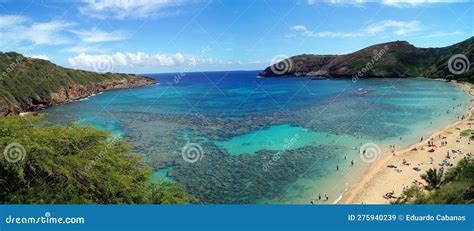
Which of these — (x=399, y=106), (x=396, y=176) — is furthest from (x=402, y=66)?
(x=396, y=176)

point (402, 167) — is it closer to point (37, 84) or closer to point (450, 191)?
point (450, 191)

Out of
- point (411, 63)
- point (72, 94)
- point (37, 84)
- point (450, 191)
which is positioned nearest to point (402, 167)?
point (450, 191)

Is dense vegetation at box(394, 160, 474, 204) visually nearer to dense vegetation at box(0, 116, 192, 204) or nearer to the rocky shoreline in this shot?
dense vegetation at box(0, 116, 192, 204)

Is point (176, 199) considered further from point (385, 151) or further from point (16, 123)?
point (385, 151)

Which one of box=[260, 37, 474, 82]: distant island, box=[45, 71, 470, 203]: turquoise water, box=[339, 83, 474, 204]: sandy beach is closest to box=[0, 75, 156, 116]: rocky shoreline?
box=[45, 71, 470, 203]: turquoise water

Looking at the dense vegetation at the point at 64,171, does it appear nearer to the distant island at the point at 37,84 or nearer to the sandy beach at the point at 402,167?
the sandy beach at the point at 402,167

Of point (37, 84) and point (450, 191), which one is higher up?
point (37, 84)
